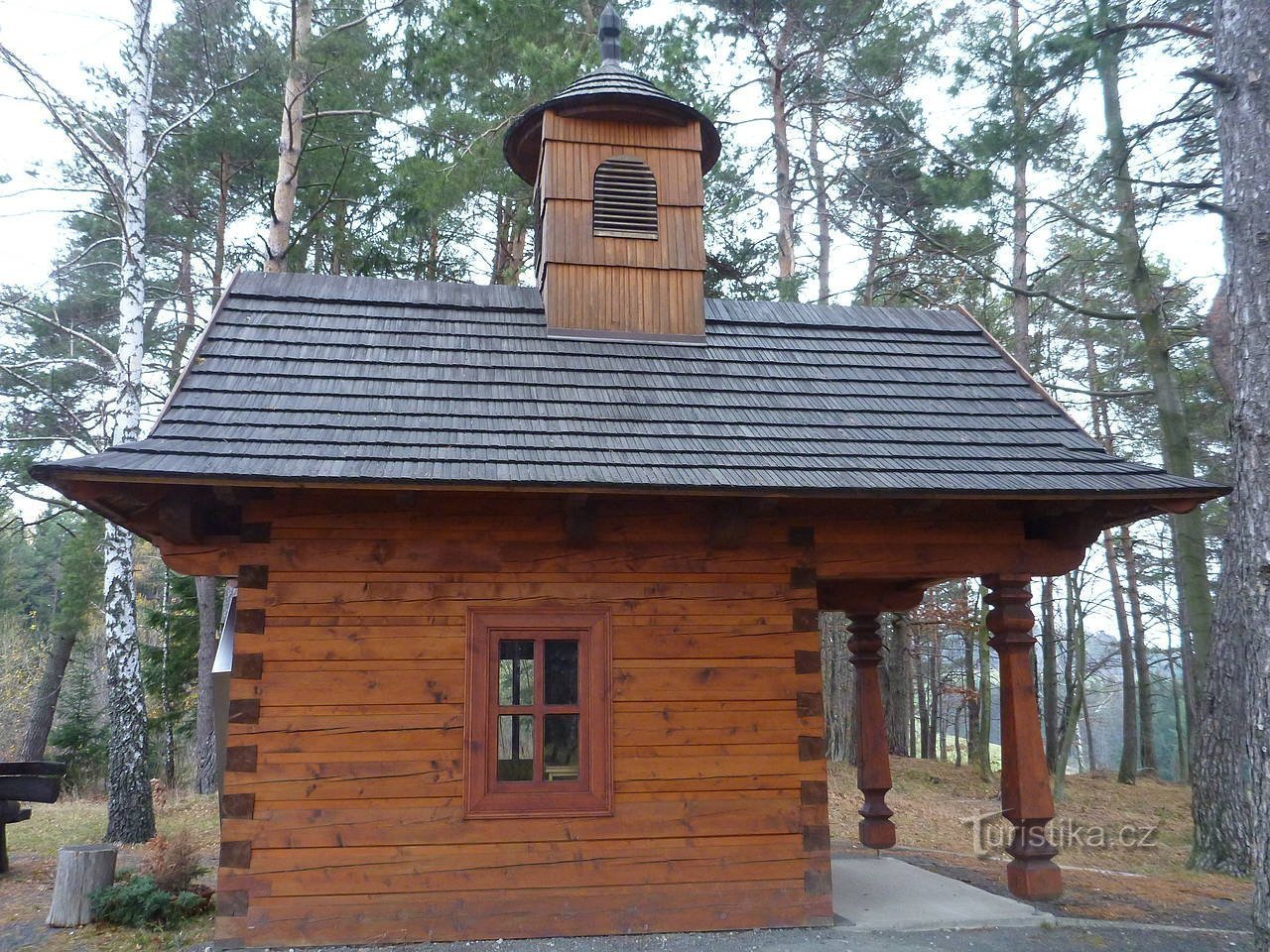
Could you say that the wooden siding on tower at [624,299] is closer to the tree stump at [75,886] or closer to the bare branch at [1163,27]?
the bare branch at [1163,27]

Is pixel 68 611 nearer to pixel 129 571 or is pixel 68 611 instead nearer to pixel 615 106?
pixel 129 571

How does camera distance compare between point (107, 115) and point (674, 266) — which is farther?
point (107, 115)

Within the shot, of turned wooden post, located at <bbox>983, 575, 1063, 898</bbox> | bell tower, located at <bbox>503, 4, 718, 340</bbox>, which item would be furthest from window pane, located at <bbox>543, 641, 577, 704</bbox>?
turned wooden post, located at <bbox>983, 575, 1063, 898</bbox>

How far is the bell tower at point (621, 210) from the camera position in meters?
7.62

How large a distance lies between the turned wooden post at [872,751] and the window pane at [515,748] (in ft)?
13.7

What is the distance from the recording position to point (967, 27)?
1070 centimetres

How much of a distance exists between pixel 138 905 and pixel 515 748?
2.78 meters

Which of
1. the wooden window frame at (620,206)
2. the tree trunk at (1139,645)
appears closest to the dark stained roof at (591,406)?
the wooden window frame at (620,206)

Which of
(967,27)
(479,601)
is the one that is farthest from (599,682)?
(967,27)

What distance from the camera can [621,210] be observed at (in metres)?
7.98

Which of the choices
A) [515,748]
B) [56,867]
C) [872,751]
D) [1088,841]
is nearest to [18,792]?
[56,867]

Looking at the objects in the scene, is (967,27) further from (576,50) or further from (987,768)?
(987,768)

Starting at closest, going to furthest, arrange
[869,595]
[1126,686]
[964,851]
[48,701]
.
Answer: [869,595] → [964,851] → [48,701] → [1126,686]

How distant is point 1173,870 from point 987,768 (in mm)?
8809
